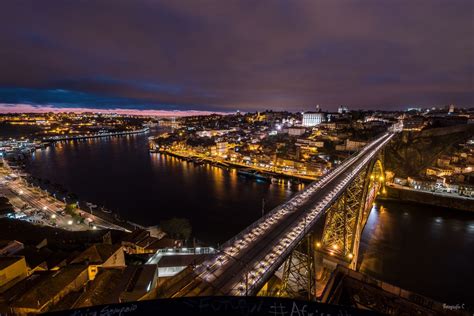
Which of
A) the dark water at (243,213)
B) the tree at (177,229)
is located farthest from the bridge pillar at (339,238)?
the tree at (177,229)

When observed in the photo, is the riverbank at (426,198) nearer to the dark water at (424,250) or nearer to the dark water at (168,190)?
the dark water at (424,250)

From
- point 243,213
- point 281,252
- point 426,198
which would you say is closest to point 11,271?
point 281,252

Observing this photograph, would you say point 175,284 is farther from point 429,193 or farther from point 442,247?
point 429,193

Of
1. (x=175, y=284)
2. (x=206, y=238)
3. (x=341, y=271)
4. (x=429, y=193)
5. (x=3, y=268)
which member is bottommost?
(x=206, y=238)

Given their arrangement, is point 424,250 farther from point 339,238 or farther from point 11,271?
point 11,271

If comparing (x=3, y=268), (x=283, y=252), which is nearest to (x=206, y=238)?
(x=3, y=268)

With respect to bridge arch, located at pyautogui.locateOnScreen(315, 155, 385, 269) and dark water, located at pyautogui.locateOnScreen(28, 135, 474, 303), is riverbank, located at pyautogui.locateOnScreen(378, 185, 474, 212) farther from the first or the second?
bridge arch, located at pyautogui.locateOnScreen(315, 155, 385, 269)

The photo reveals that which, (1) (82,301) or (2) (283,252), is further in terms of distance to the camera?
(1) (82,301)
